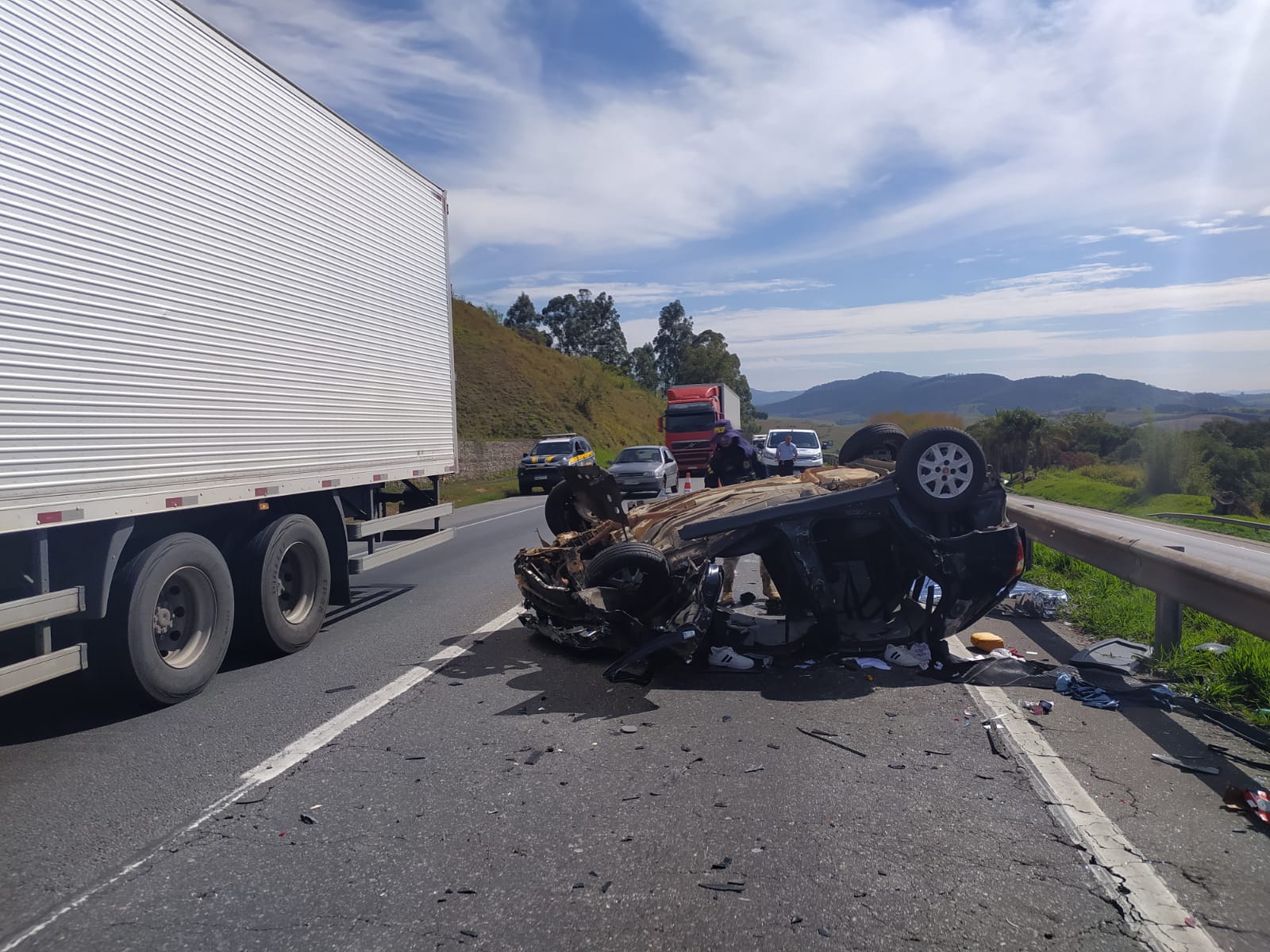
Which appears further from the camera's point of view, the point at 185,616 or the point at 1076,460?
the point at 1076,460

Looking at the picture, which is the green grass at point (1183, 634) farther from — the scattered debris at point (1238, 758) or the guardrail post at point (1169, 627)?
the scattered debris at point (1238, 758)

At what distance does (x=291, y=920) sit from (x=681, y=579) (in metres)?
3.66

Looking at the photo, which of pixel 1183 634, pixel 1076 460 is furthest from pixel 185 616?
pixel 1076 460

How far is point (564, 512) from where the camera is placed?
873 centimetres

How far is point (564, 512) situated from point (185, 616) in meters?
3.37

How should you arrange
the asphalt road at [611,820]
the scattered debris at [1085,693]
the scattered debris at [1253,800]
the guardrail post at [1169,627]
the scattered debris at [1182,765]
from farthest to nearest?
the guardrail post at [1169,627], the scattered debris at [1085,693], the scattered debris at [1182,765], the scattered debris at [1253,800], the asphalt road at [611,820]

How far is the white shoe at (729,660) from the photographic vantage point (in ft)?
22.1

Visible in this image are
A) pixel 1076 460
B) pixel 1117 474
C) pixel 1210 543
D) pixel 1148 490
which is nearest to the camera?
pixel 1210 543

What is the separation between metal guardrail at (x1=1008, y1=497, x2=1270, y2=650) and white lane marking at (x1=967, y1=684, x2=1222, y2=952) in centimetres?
145

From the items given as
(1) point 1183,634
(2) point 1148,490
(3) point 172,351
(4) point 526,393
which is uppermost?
(4) point 526,393

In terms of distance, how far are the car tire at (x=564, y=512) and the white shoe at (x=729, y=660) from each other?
2.21 m

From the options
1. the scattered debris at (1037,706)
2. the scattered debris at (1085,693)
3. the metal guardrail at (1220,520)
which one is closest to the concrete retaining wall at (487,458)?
the metal guardrail at (1220,520)

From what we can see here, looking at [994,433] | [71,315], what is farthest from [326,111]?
[994,433]

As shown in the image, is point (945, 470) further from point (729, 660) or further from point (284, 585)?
point (284, 585)
